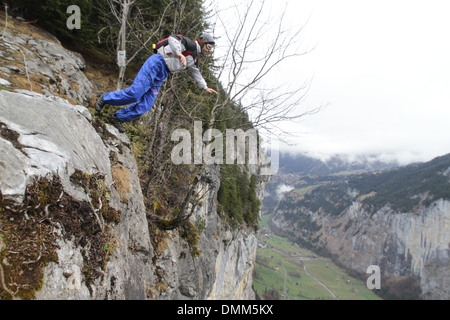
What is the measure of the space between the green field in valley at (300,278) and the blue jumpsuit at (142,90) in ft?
319

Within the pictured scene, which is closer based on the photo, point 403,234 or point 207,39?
point 207,39

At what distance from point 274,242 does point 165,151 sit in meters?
207

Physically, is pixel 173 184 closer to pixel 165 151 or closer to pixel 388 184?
pixel 165 151

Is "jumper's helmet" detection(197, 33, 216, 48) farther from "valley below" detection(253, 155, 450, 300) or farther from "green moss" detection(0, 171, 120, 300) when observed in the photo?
"valley below" detection(253, 155, 450, 300)

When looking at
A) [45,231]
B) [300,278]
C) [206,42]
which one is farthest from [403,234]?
[45,231]

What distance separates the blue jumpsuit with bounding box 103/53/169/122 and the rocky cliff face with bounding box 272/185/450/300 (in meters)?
182

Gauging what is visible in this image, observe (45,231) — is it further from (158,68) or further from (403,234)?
(403,234)

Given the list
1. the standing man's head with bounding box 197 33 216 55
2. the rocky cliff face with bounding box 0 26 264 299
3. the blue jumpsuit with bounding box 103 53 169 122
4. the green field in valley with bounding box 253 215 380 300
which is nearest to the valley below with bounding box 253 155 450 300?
the green field in valley with bounding box 253 215 380 300

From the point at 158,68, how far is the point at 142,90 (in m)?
0.63

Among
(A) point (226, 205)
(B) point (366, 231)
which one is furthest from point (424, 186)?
(A) point (226, 205)

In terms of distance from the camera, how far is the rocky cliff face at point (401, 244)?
5128 inches

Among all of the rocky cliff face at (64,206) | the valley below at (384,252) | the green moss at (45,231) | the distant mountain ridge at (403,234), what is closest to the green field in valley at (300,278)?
the valley below at (384,252)

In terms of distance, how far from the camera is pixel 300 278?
130625 mm

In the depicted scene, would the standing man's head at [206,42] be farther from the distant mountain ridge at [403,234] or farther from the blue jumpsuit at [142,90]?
the distant mountain ridge at [403,234]
